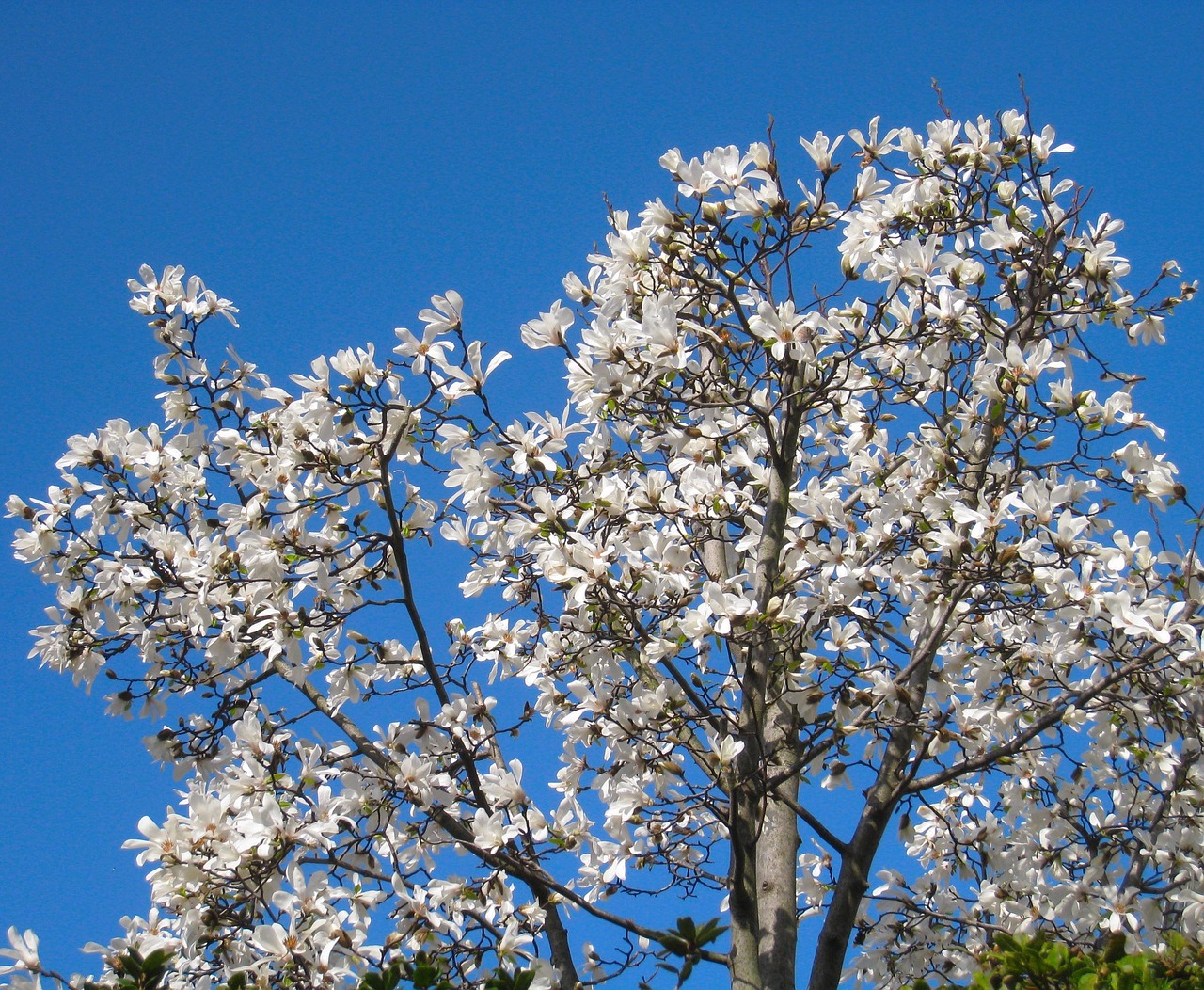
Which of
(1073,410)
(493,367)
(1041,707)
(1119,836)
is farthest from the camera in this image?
(1119,836)

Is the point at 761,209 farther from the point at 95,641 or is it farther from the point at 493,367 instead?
the point at 95,641

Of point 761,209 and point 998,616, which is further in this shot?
point 998,616

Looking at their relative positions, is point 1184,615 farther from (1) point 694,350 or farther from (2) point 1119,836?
(1) point 694,350

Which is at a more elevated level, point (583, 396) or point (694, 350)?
point (694, 350)

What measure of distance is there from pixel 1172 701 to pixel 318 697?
421cm

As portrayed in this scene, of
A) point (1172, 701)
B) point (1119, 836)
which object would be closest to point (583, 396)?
point (1172, 701)

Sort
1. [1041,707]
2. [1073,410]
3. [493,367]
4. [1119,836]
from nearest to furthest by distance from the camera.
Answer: [493,367], [1073,410], [1041,707], [1119,836]

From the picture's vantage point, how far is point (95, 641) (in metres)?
5.32

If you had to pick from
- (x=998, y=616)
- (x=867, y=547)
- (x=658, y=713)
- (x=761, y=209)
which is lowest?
(x=658, y=713)

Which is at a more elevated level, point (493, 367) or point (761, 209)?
point (761, 209)

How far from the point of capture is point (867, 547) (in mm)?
5172

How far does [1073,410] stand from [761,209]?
1.71 metres

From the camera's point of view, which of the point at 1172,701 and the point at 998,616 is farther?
the point at 998,616

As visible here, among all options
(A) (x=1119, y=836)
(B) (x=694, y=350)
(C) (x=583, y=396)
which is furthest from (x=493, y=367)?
(A) (x=1119, y=836)
